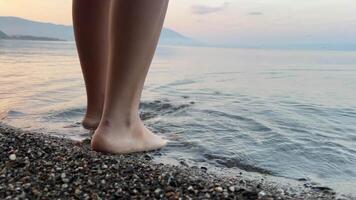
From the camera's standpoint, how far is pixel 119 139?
6.91ft


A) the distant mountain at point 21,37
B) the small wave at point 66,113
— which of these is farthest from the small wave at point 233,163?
the distant mountain at point 21,37

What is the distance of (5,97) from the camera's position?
4582mm

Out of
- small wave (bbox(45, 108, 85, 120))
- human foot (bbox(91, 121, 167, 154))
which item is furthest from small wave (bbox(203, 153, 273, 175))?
small wave (bbox(45, 108, 85, 120))

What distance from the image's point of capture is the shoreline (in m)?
1.55

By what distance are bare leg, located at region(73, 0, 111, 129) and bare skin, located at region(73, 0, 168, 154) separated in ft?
1.47

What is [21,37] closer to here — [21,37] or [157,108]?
[21,37]

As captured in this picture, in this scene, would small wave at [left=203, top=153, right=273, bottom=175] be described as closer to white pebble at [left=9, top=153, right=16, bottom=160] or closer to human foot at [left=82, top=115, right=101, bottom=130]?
human foot at [left=82, top=115, right=101, bottom=130]

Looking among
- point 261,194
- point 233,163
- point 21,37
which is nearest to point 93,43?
point 233,163

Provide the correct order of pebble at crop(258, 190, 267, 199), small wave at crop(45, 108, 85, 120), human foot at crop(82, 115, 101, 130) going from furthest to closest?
small wave at crop(45, 108, 85, 120) → human foot at crop(82, 115, 101, 130) → pebble at crop(258, 190, 267, 199)

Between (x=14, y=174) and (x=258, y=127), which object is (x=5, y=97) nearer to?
(x=258, y=127)

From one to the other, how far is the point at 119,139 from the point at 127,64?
349 mm

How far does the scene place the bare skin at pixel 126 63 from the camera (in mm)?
1934

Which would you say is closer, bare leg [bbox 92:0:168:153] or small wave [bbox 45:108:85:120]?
bare leg [bbox 92:0:168:153]

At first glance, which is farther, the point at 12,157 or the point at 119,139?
the point at 119,139
